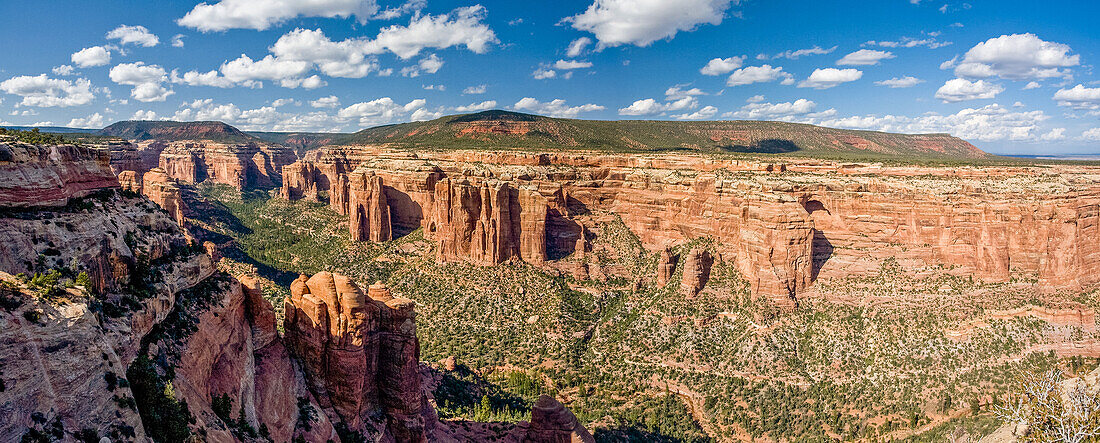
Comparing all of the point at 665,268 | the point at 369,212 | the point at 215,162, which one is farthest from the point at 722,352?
the point at 215,162

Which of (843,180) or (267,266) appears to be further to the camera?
(267,266)

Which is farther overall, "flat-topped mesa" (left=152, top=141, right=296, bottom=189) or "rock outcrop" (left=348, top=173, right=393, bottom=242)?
"flat-topped mesa" (left=152, top=141, right=296, bottom=189)

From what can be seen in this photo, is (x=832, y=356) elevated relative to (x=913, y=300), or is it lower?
lower

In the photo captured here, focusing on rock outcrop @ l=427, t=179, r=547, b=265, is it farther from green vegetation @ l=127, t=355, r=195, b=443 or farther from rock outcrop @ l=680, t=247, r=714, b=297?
green vegetation @ l=127, t=355, r=195, b=443

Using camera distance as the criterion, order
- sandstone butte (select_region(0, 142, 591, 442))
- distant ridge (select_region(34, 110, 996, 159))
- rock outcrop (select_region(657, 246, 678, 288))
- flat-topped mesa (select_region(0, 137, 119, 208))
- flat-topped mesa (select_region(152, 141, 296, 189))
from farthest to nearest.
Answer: flat-topped mesa (select_region(152, 141, 296, 189)) < distant ridge (select_region(34, 110, 996, 159)) < rock outcrop (select_region(657, 246, 678, 288)) < flat-topped mesa (select_region(0, 137, 119, 208)) < sandstone butte (select_region(0, 142, 591, 442))

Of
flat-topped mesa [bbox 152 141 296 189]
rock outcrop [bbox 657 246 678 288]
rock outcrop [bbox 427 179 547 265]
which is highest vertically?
flat-topped mesa [bbox 152 141 296 189]

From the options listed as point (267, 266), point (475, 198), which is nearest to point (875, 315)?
point (475, 198)

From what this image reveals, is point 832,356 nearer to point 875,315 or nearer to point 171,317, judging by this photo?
point 875,315

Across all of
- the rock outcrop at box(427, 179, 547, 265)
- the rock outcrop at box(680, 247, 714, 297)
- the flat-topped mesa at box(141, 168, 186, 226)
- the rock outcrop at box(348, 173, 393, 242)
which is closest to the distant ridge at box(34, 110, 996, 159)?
the rock outcrop at box(348, 173, 393, 242)
